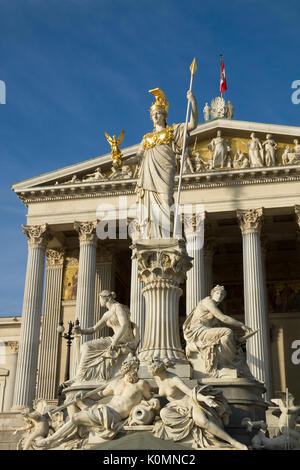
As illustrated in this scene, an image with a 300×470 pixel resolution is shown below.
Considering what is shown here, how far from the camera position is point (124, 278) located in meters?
43.5

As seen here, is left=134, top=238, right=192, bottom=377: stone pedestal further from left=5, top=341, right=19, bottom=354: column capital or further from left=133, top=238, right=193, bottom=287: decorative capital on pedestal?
left=5, top=341, right=19, bottom=354: column capital

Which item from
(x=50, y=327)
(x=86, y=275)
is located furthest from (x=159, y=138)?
(x=50, y=327)

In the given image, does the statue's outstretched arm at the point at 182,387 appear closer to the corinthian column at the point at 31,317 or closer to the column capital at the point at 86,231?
the corinthian column at the point at 31,317

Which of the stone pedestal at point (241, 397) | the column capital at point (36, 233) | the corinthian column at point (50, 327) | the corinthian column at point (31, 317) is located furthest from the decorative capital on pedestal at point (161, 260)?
the corinthian column at point (50, 327)

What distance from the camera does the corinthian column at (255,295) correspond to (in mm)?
31469

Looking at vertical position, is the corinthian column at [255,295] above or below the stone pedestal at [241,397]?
above

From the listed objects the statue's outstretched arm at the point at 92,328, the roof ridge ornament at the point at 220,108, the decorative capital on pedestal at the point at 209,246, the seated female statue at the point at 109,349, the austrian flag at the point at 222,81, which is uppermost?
the austrian flag at the point at 222,81

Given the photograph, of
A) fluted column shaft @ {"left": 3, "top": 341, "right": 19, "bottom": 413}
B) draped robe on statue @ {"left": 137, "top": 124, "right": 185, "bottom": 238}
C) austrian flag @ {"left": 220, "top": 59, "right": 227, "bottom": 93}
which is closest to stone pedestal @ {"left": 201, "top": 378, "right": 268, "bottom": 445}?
draped robe on statue @ {"left": 137, "top": 124, "right": 185, "bottom": 238}

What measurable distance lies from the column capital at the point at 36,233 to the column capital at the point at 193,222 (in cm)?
849

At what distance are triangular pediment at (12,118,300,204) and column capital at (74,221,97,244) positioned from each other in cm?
209

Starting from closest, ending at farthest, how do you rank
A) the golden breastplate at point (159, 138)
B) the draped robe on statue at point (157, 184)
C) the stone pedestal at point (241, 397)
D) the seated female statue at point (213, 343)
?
the stone pedestal at point (241, 397) → the seated female statue at point (213, 343) → the draped robe on statue at point (157, 184) → the golden breastplate at point (159, 138)

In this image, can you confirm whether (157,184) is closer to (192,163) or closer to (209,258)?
(192,163)

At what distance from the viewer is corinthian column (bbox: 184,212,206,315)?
3375cm

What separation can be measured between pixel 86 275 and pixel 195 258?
6.22 metres
